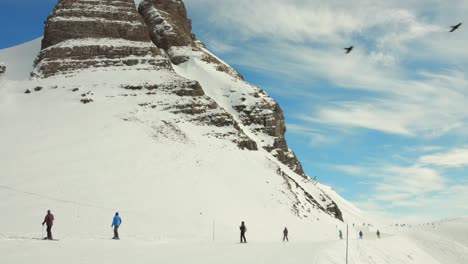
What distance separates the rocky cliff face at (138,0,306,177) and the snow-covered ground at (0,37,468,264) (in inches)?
824

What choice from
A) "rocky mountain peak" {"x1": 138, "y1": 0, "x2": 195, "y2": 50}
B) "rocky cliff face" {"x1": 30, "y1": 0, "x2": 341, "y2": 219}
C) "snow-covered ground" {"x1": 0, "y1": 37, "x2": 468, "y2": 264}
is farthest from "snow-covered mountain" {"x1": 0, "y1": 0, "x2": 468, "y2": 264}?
"rocky mountain peak" {"x1": 138, "y1": 0, "x2": 195, "y2": 50}

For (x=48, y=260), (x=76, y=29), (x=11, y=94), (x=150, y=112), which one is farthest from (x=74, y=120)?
(x=48, y=260)

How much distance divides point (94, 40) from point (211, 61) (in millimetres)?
27192

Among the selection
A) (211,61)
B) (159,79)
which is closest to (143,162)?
(159,79)

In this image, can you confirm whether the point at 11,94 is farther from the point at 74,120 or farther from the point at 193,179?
the point at 193,179

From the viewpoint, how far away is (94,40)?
80.8m

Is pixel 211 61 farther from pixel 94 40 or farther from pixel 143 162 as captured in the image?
pixel 143 162

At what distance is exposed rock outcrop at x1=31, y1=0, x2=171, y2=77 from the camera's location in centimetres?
7575

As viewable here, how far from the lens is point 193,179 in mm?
46438

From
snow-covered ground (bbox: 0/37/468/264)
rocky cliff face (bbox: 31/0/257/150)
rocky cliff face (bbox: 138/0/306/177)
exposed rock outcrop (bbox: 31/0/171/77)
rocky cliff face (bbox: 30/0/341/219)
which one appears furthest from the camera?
rocky cliff face (bbox: 138/0/306/177)

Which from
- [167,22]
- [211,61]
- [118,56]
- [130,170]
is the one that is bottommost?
[130,170]

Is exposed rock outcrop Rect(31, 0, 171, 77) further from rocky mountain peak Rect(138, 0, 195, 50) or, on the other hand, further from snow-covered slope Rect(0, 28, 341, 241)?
rocky mountain peak Rect(138, 0, 195, 50)

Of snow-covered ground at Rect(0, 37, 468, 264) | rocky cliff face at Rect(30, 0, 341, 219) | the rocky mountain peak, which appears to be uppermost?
the rocky mountain peak

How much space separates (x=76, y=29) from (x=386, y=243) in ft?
225
